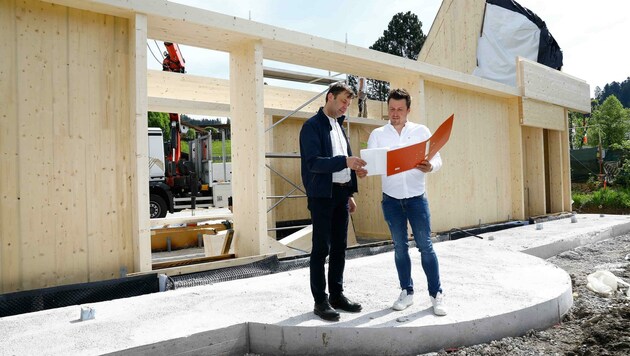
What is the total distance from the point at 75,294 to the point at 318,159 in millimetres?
2625

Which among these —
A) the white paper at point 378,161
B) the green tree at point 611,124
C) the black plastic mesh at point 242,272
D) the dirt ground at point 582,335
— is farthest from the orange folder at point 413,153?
the green tree at point 611,124

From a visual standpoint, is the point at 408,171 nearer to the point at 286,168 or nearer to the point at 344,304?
the point at 344,304

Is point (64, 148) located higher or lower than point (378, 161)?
higher

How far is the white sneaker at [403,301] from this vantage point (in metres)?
3.40

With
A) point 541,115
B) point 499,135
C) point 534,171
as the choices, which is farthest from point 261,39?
point 534,171

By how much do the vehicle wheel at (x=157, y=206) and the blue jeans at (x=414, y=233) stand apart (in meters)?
11.1

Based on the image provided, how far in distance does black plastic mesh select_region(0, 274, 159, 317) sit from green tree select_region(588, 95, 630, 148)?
1557 inches

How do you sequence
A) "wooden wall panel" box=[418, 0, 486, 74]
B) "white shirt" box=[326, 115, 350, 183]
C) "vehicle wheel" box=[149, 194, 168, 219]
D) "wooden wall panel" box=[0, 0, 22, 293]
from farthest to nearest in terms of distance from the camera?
"vehicle wheel" box=[149, 194, 168, 219] < "wooden wall panel" box=[418, 0, 486, 74] < "wooden wall panel" box=[0, 0, 22, 293] < "white shirt" box=[326, 115, 350, 183]

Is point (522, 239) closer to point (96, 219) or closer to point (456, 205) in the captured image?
point (456, 205)

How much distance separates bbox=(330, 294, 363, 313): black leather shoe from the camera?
3.36 m

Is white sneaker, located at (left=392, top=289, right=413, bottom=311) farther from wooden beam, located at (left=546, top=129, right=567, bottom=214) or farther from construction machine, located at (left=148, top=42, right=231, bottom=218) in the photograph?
construction machine, located at (left=148, top=42, right=231, bottom=218)

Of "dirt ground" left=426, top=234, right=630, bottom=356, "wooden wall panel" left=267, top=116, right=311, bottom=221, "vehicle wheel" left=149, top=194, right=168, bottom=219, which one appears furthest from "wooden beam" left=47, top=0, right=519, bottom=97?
"vehicle wheel" left=149, top=194, right=168, bottom=219

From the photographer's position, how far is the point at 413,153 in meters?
3.12

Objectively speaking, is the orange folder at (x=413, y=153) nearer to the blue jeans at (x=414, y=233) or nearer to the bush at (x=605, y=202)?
the blue jeans at (x=414, y=233)
